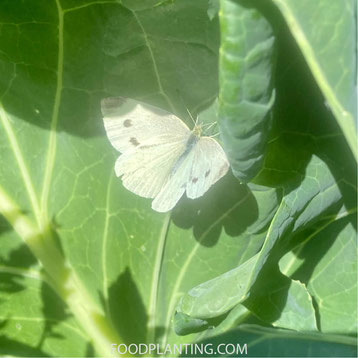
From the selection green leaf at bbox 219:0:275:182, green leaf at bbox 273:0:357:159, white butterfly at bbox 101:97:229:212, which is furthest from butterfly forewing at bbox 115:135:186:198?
green leaf at bbox 273:0:357:159

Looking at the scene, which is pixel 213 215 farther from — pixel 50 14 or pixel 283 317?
pixel 50 14

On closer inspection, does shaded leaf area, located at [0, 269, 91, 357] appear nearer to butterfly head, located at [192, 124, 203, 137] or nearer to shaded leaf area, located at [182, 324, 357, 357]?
shaded leaf area, located at [182, 324, 357, 357]

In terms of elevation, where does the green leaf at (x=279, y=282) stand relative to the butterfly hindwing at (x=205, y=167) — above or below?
below

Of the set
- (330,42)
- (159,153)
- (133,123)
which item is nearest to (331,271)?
(159,153)

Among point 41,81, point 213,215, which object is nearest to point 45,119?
point 41,81

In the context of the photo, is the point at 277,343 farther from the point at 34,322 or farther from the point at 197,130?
the point at 34,322

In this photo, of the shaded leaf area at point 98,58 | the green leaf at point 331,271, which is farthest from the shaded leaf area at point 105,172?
the green leaf at point 331,271

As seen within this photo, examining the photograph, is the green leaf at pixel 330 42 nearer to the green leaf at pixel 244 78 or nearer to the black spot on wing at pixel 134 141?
the green leaf at pixel 244 78
